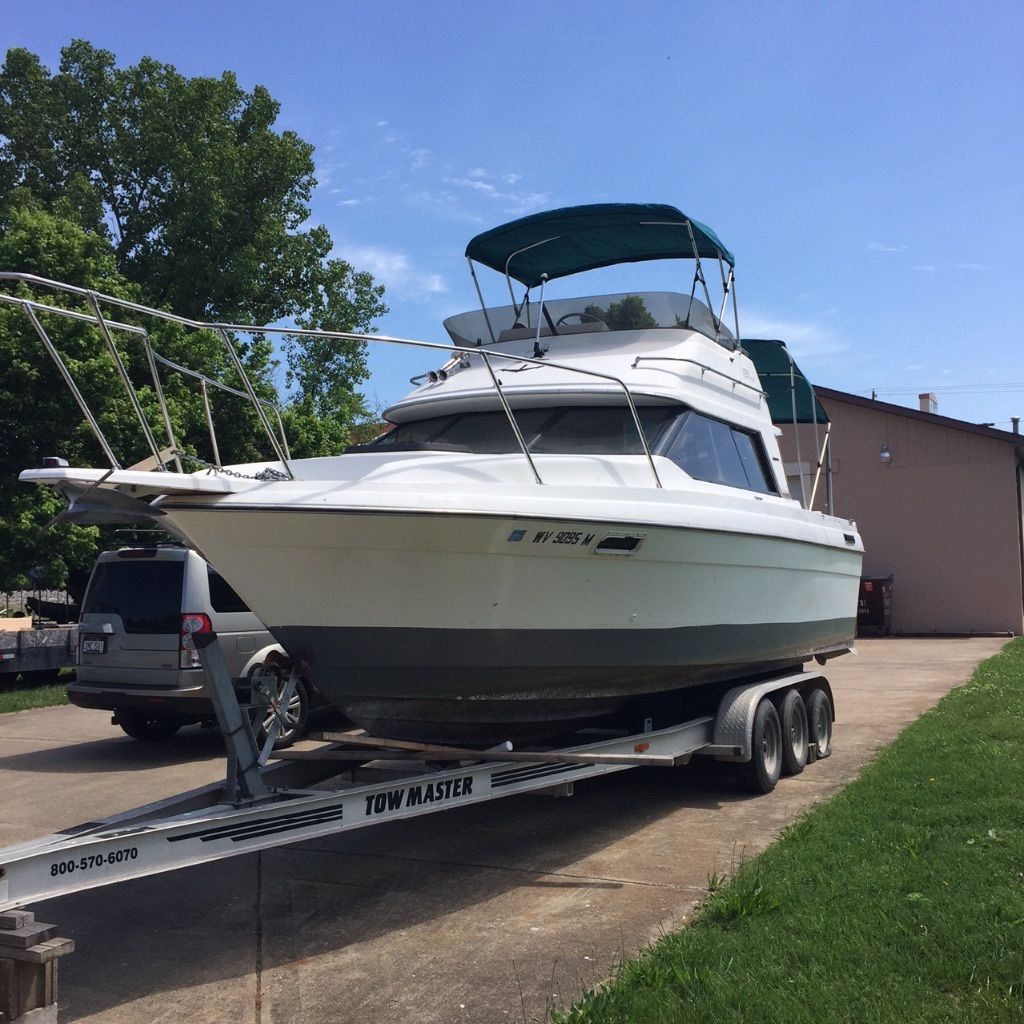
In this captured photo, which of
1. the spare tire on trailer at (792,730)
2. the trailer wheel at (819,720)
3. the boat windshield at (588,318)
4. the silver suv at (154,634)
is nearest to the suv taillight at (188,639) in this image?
the silver suv at (154,634)

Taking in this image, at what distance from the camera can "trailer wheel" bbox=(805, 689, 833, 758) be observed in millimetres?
8164

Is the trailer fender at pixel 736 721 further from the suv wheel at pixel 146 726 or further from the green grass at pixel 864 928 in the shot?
the suv wheel at pixel 146 726

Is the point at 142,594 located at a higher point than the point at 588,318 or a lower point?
lower

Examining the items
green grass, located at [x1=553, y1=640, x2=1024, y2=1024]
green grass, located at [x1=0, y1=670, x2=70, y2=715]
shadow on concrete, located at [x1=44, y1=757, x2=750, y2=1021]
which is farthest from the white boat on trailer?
green grass, located at [x1=0, y1=670, x2=70, y2=715]

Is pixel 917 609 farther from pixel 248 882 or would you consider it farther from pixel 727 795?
pixel 248 882

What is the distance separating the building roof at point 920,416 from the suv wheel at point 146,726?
15881 millimetres

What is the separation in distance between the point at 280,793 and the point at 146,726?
564 centimetres

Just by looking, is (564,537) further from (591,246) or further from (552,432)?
(591,246)

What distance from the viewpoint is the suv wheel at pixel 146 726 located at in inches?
392

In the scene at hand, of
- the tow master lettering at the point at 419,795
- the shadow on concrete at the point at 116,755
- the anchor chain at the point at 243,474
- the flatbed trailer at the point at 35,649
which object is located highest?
the anchor chain at the point at 243,474

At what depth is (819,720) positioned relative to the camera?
8250 mm

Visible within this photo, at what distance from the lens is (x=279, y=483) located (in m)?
4.89

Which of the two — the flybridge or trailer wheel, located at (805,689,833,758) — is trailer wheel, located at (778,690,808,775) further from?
the flybridge

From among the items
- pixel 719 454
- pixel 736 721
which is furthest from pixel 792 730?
pixel 719 454
